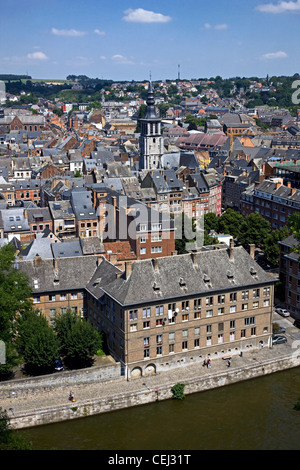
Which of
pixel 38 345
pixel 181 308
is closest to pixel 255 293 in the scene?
pixel 181 308

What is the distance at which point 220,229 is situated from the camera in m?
89.4

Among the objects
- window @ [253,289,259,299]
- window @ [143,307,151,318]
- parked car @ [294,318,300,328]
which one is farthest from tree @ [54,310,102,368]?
parked car @ [294,318,300,328]

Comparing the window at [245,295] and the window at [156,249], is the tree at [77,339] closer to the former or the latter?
the window at [245,295]

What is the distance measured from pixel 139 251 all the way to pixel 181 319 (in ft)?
55.2

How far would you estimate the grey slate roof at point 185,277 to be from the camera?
49.6 metres

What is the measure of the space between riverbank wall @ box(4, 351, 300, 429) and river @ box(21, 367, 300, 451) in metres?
0.53

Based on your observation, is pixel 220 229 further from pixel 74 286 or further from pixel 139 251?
pixel 74 286

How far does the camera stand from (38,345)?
157 ft

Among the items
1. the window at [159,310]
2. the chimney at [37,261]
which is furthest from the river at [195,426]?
the chimney at [37,261]

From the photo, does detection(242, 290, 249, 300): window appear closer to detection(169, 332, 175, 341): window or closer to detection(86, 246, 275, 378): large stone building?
detection(86, 246, 275, 378): large stone building

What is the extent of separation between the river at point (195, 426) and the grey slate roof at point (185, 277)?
9.02m
